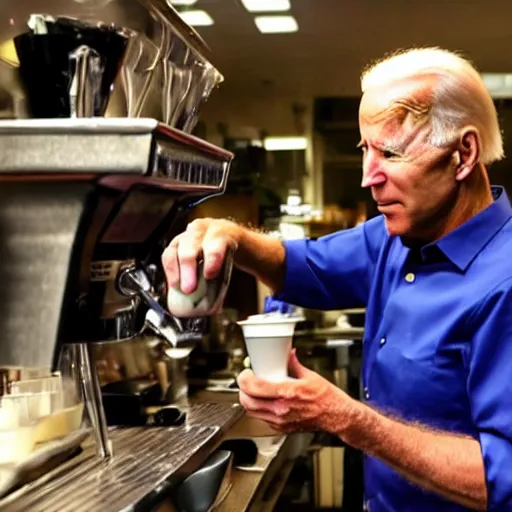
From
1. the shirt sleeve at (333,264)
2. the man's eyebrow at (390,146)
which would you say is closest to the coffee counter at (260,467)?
the shirt sleeve at (333,264)

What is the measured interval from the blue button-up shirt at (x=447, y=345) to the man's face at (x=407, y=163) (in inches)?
2.7

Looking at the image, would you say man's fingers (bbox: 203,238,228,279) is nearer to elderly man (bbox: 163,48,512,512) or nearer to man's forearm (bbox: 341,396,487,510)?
elderly man (bbox: 163,48,512,512)

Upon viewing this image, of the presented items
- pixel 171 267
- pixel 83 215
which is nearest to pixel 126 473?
pixel 171 267

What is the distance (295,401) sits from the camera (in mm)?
1343

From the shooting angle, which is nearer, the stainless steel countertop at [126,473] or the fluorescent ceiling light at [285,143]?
the stainless steel countertop at [126,473]

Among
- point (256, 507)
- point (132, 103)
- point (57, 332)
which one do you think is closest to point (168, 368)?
point (256, 507)

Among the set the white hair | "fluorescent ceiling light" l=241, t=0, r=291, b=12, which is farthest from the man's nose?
"fluorescent ceiling light" l=241, t=0, r=291, b=12

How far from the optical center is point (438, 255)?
5.49 ft

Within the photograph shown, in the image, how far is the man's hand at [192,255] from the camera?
1.35 m

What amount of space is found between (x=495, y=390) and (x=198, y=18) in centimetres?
257

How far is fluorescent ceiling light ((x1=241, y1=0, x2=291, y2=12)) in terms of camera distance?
3531 mm

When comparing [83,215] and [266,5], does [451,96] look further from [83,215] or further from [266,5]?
[266,5]

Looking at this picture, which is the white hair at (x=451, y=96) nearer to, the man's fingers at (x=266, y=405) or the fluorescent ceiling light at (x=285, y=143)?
the man's fingers at (x=266, y=405)

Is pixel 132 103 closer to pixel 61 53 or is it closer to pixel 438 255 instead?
pixel 61 53
